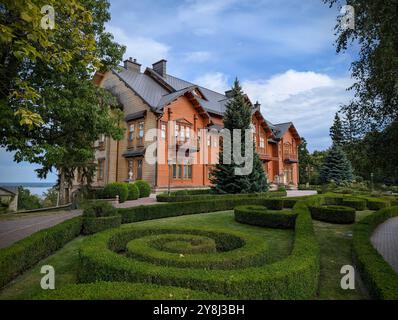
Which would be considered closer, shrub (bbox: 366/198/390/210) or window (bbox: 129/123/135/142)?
shrub (bbox: 366/198/390/210)

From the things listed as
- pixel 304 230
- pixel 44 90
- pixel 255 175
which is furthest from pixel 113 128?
pixel 304 230

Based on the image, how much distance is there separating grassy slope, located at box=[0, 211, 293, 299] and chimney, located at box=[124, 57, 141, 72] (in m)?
24.5

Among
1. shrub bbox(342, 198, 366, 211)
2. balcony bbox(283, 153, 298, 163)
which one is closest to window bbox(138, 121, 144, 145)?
shrub bbox(342, 198, 366, 211)

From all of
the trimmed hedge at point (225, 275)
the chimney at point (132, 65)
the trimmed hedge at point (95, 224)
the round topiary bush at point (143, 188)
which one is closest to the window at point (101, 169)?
the round topiary bush at point (143, 188)

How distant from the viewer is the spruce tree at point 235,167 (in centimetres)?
2247

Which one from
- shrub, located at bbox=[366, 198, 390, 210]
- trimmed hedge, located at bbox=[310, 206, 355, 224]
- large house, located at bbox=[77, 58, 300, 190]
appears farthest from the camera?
large house, located at bbox=[77, 58, 300, 190]

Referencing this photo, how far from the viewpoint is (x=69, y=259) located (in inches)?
313

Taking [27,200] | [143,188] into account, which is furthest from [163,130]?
[27,200]

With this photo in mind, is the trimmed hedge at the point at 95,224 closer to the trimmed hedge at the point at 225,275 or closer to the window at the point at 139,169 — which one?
the trimmed hedge at the point at 225,275

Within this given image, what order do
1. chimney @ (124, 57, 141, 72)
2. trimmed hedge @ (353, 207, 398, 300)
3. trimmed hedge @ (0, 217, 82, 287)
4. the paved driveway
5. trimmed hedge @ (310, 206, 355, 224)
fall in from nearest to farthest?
1. trimmed hedge @ (353, 207, 398, 300)
2. trimmed hedge @ (0, 217, 82, 287)
3. the paved driveway
4. trimmed hedge @ (310, 206, 355, 224)
5. chimney @ (124, 57, 141, 72)

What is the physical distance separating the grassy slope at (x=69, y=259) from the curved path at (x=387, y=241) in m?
2.90

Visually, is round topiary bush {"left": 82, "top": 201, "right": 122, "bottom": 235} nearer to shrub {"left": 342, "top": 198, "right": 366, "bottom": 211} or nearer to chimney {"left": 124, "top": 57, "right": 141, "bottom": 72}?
shrub {"left": 342, "top": 198, "right": 366, "bottom": 211}

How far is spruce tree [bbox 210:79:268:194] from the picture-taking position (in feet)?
73.7

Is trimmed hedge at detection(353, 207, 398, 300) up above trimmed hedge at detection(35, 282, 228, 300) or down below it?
below
